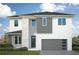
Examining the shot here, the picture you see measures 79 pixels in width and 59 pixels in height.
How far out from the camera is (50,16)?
1452cm

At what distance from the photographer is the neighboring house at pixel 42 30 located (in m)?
14.5

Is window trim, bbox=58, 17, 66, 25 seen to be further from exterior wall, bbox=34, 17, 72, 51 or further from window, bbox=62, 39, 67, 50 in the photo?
window, bbox=62, 39, 67, 50

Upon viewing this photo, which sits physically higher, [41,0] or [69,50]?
[41,0]

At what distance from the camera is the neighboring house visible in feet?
47.6

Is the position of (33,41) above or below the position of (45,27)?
below

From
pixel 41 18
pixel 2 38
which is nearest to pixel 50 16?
pixel 41 18

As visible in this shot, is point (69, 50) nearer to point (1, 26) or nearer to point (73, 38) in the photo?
point (73, 38)

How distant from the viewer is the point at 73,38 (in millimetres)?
14531

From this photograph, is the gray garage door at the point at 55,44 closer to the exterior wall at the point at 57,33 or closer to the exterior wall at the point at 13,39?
the exterior wall at the point at 57,33

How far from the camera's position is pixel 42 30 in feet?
47.6

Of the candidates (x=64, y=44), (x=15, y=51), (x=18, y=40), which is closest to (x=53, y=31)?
(x=64, y=44)

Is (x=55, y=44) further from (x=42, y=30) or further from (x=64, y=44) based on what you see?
(x=42, y=30)

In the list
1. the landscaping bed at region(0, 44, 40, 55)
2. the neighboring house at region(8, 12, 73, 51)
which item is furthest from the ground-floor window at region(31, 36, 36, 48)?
the landscaping bed at region(0, 44, 40, 55)

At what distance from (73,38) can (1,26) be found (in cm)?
152
